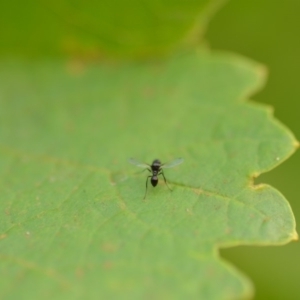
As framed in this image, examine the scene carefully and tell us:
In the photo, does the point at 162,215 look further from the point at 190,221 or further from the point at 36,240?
the point at 36,240

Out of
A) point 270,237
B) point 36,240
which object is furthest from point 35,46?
point 270,237

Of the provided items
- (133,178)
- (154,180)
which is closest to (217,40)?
(133,178)

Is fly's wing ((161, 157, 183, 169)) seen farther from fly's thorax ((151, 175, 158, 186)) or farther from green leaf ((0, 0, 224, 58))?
green leaf ((0, 0, 224, 58))

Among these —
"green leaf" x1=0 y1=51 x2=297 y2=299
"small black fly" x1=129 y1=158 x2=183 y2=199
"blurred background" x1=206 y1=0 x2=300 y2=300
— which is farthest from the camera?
"blurred background" x1=206 y1=0 x2=300 y2=300

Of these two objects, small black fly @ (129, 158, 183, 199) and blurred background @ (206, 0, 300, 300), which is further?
blurred background @ (206, 0, 300, 300)

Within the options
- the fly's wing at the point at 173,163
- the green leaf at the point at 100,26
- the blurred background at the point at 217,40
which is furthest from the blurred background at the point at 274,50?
the fly's wing at the point at 173,163

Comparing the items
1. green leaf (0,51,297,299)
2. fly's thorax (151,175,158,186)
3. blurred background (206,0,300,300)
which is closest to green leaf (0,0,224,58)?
green leaf (0,51,297,299)

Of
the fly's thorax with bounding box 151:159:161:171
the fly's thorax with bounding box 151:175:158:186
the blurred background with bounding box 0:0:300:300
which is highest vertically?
the blurred background with bounding box 0:0:300:300
